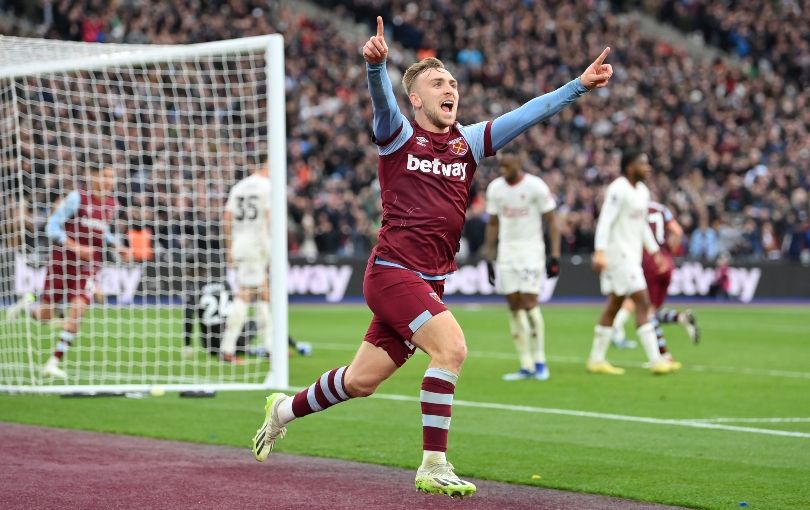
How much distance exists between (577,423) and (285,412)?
11.7ft

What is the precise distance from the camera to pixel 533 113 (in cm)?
728

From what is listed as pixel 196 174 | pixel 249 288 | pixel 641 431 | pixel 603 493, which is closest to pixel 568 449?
pixel 641 431

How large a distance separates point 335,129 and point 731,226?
10094mm

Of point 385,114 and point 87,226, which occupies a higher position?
point 385,114

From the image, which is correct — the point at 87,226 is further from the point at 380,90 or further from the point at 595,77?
the point at 595,77

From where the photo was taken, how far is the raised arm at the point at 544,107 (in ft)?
23.6

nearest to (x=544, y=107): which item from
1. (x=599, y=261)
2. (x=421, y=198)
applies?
(x=421, y=198)

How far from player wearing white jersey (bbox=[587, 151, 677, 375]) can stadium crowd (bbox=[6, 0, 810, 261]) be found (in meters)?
13.7

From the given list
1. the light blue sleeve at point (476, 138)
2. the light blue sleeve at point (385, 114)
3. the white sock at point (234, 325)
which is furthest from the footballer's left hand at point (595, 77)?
the white sock at point (234, 325)

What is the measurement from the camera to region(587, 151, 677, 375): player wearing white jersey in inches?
575

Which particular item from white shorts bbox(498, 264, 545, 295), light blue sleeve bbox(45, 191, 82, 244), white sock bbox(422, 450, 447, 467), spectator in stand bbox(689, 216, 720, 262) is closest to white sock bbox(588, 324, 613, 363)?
white shorts bbox(498, 264, 545, 295)

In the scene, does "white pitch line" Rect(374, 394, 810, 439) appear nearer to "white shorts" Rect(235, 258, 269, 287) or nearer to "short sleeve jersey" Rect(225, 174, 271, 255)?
"white shorts" Rect(235, 258, 269, 287)

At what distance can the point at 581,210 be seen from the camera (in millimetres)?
31719

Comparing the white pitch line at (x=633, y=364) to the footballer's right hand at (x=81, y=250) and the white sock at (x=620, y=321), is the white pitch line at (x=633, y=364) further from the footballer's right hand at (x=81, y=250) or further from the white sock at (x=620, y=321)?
the footballer's right hand at (x=81, y=250)
